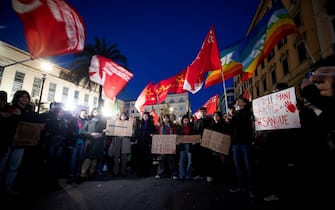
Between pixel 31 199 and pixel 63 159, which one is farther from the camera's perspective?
pixel 63 159

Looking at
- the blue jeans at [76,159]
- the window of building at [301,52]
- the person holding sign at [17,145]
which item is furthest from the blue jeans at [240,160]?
the window of building at [301,52]

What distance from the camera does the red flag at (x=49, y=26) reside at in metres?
3.26

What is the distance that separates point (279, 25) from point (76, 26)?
5.76 m

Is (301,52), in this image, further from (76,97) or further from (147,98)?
(76,97)

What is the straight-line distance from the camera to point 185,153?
541 centimetres

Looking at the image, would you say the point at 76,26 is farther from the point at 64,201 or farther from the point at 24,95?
the point at 64,201

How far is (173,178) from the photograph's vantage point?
523 centimetres

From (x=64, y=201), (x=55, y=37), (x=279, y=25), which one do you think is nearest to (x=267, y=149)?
(x=279, y=25)

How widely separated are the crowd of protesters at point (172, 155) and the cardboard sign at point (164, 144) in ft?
0.93

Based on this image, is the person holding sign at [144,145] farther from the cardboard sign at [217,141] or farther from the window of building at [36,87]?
the window of building at [36,87]

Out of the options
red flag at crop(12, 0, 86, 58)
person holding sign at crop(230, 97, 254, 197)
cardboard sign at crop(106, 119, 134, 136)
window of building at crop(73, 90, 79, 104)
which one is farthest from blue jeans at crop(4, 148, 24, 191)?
window of building at crop(73, 90, 79, 104)

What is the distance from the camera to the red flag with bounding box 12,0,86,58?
3262 millimetres

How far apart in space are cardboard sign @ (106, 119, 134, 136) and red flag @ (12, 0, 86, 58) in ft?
8.83

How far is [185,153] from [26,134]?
4455 mm
